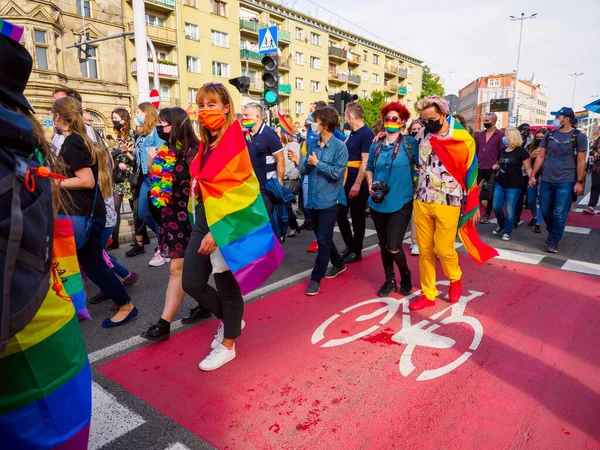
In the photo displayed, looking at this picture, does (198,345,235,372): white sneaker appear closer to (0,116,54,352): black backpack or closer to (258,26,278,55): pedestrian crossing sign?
(0,116,54,352): black backpack

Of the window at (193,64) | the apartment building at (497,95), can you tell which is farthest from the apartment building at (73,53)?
the apartment building at (497,95)

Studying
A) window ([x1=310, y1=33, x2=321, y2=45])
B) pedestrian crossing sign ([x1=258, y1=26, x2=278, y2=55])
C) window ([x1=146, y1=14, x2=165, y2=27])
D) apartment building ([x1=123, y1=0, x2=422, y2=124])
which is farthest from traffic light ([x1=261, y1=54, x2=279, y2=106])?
window ([x1=310, y1=33, x2=321, y2=45])

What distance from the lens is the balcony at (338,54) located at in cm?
4922

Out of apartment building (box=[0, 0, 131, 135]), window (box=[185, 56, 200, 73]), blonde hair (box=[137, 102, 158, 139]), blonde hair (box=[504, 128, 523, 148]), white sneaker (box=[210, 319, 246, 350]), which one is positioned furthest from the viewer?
window (box=[185, 56, 200, 73])

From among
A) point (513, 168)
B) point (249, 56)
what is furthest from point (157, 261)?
point (249, 56)

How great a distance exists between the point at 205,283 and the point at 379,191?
2167mm

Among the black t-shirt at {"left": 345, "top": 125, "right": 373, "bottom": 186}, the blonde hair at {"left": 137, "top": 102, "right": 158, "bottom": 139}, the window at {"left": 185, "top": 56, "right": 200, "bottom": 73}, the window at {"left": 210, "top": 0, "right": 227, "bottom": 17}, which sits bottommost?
the black t-shirt at {"left": 345, "top": 125, "right": 373, "bottom": 186}

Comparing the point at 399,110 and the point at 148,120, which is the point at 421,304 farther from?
the point at 148,120

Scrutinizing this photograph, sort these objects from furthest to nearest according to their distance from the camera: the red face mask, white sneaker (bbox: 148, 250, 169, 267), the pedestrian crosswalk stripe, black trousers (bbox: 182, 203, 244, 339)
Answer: white sneaker (bbox: 148, 250, 169, 267), black trousers (bbox: 182, 203, 244, 339), the red face mask, the pedestrian crosswalk stripe

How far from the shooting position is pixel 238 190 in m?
2.98

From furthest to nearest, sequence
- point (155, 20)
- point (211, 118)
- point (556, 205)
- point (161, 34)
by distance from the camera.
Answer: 1. point (155, 20)
2. point (161, 34)
3. point (556, 205)
4. point (211, 118)

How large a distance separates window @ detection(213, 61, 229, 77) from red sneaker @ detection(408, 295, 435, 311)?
34.9 meters

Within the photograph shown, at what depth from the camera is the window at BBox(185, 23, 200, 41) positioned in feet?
110

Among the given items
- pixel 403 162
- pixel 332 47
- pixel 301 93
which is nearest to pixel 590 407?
pixel 403 162
